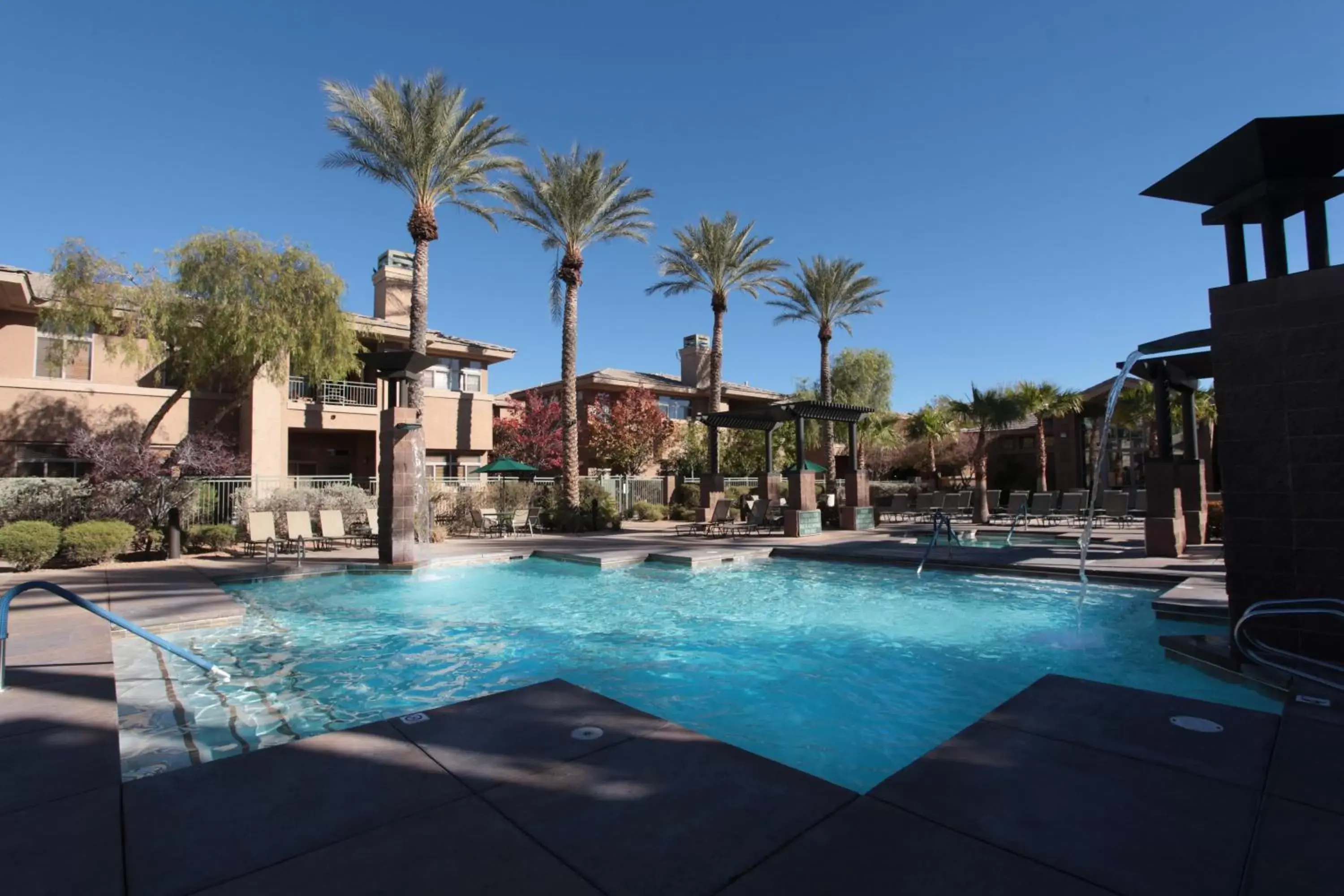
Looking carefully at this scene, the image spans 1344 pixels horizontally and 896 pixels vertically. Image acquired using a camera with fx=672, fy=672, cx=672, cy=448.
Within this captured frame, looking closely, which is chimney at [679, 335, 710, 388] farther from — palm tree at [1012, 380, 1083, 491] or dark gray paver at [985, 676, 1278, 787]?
dark gray paver at [985, 676, 1278, 787]

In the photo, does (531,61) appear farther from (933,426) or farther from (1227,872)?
(933,426)

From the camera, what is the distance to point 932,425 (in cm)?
3528

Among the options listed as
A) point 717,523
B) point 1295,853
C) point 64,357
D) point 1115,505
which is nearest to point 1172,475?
point 1115,505

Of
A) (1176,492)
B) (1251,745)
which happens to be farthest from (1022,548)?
(1251,745)

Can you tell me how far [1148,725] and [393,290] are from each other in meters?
29.1

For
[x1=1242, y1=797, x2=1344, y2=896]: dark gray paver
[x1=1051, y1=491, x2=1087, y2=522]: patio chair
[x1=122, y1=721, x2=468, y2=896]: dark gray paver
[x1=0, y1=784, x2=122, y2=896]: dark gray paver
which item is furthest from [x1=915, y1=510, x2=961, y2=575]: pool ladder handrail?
[x1=0, y1=784, x2=122, y2=896]: dark gray paver

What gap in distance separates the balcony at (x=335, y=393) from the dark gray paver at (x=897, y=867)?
23.8m

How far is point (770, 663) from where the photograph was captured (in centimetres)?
736

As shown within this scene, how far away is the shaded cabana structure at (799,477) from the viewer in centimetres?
1905

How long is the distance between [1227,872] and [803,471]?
55.9 feet

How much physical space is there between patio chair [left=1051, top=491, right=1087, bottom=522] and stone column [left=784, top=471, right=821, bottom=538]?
23.1 ft

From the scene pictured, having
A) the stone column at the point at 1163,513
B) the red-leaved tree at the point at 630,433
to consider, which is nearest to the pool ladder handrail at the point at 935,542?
→ the stone column at the point at 1163,513

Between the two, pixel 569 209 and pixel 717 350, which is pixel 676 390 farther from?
pixel 569 209

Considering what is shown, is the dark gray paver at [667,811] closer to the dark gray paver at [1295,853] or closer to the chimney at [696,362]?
the dark gray paver at [1295,853]
